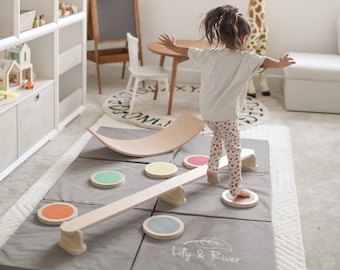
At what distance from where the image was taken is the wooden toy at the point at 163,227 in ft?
7.31

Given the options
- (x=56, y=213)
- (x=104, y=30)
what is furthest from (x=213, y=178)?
(x=104, y=30)

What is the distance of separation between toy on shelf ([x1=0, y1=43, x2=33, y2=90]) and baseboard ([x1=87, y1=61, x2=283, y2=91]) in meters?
1.85

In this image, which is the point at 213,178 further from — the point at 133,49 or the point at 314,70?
the point at 314,70

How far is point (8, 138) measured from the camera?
111 inches

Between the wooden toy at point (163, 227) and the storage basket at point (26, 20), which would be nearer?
the wooden toy at point (163, 227)

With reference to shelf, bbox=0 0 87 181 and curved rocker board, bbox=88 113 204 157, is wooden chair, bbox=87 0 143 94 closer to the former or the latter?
shelf, bbox=0 0 87 181

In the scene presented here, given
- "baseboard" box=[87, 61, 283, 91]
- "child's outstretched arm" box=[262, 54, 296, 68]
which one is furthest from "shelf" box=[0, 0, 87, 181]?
"child's outstretched arm" box=[262, 54, 296, 68]

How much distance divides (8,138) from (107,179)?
1.78 feet

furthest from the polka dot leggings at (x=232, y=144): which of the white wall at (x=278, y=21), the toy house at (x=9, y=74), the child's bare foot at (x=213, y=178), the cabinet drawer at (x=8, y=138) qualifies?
the white wall at (x=278, y=21)

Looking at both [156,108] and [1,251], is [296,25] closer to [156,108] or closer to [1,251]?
[156,108]

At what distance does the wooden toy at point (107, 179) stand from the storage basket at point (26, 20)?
896 millimetres

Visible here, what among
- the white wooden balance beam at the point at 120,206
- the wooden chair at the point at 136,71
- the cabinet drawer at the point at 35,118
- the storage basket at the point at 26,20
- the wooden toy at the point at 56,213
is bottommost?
the wooden toy at the point at 56,213

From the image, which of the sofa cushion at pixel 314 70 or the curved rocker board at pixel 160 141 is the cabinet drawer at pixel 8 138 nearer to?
the curved rocker board at pixel 160 141

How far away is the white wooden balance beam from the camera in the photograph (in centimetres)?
212
